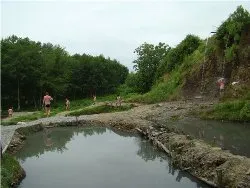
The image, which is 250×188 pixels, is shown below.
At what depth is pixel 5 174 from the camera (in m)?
16.5

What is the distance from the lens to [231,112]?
29.9m

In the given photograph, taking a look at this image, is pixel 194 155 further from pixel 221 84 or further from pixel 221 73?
pixel 221 73

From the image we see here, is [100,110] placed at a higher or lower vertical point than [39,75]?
lower

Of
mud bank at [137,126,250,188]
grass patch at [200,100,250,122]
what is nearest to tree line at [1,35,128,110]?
grass patch at [200,100,250,122]

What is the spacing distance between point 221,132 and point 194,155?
26.1 feet

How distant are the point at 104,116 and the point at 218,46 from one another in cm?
1499

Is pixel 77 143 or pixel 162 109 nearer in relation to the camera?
pixel 77 143

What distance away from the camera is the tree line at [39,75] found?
63.2 metres

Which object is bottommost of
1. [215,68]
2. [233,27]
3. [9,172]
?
[9,172]

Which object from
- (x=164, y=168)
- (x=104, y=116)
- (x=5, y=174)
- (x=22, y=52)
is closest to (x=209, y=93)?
(x=104, y=116)

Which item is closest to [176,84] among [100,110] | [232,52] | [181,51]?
[232,52]

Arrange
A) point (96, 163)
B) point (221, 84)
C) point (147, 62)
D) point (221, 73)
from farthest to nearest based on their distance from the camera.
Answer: point (147, 62) → point (221, 73) → point (221, 84) → point (96, 163)

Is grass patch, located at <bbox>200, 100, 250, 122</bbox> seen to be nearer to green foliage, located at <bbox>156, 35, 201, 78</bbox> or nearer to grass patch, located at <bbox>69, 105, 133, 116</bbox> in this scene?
grass patch, located at <bbox>69, 105, 133, 116</bbox>

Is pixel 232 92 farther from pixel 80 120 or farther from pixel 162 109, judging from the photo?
pixel 80 120
